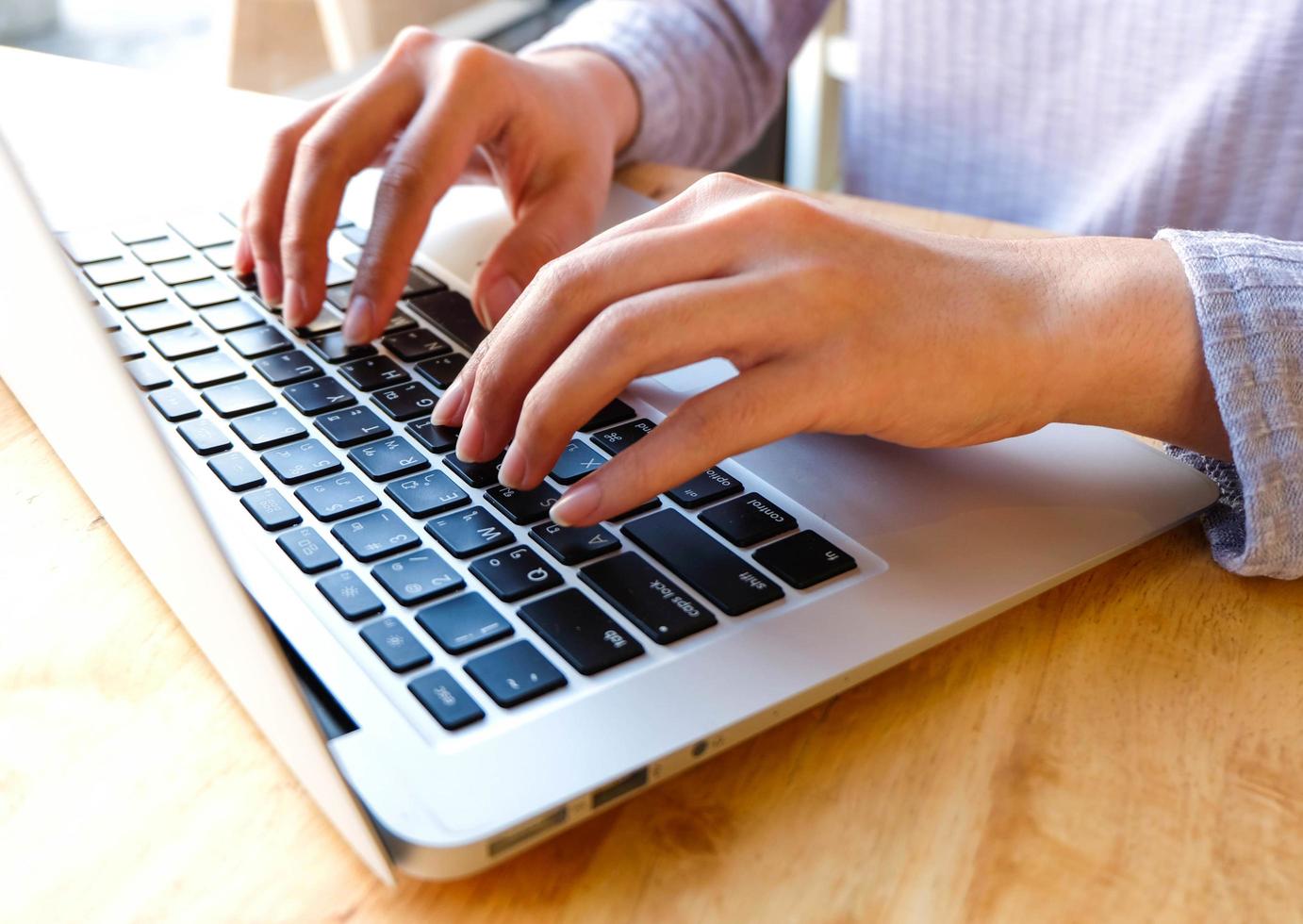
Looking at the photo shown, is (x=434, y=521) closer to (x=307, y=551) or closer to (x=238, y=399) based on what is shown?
(x=307, y=551)

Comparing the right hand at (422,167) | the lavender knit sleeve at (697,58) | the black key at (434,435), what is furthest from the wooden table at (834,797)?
the lavender knit sleeve at (697,58)

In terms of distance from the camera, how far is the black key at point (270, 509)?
0.41 m

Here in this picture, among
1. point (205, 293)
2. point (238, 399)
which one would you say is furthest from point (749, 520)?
point (205, 293)

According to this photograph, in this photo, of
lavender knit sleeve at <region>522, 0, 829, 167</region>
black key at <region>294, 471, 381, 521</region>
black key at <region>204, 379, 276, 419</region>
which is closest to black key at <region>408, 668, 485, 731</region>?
black key at <region>294, 471, 381, 521</region>

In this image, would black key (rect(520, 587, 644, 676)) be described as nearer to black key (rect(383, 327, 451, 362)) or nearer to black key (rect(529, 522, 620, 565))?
black key (rect(529, 522, 620, 565))

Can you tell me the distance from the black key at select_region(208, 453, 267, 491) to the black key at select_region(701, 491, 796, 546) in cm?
18

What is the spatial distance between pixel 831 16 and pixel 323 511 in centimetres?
150

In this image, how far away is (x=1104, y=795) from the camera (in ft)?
1.10

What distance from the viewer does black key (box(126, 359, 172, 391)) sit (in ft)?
1.68

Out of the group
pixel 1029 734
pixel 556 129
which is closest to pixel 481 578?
pixel 1029 734

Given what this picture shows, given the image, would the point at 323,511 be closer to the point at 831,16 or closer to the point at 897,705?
the point at 897,705

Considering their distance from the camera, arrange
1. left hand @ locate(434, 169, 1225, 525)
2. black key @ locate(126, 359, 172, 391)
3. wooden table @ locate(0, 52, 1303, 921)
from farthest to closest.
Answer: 1. black key @ locate(126, 359, 172, 391)
2. left hand @ locate(434, 169, 1225, 525)
3. wooden table @ locate(0, 52, 1303, 921)

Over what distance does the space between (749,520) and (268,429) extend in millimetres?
212

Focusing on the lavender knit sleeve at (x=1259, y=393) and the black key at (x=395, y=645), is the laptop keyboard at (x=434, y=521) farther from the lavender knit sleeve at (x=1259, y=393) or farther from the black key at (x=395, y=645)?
the lavender knit sleeve at (x=1259, y=393)
